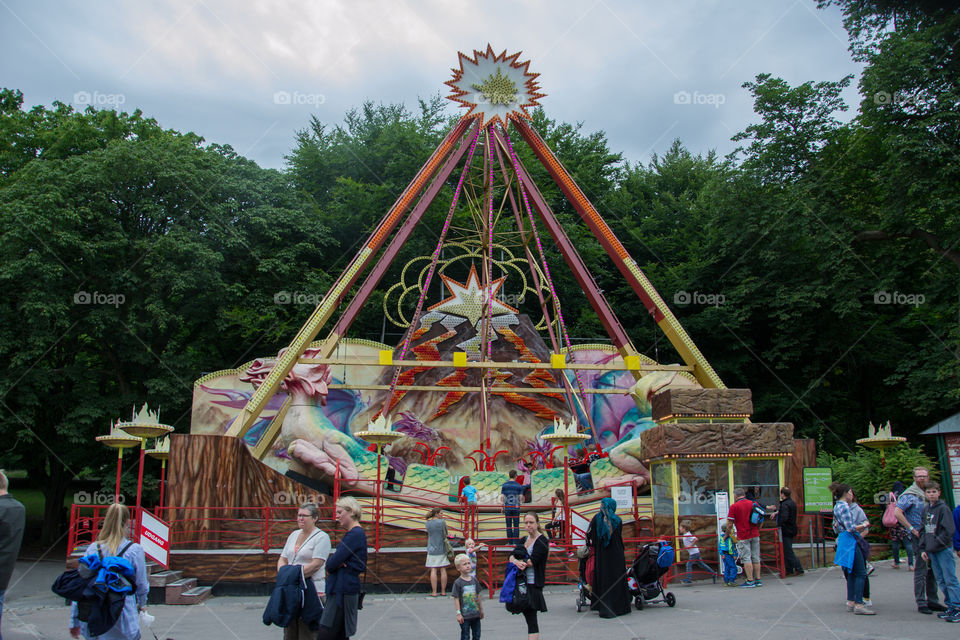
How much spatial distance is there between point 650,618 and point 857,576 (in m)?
2.42

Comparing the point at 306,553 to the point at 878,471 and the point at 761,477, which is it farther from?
the point at 878,471

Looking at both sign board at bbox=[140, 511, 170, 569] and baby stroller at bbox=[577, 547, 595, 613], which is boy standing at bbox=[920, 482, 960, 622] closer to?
baby stroller at bbox=[577, 547, 595, 613]

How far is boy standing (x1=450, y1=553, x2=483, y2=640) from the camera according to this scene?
7.12 meters

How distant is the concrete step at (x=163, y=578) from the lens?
12.4 m

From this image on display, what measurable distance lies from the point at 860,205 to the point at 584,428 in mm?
12763

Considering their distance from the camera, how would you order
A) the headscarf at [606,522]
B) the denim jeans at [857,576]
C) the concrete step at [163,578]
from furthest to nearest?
the concrete step at [163,578], the headscarf at [606,522], the denim jeans at [857,576]

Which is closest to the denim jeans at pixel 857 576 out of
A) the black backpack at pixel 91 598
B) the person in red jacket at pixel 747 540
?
the person in red jacket at pixel 747 540

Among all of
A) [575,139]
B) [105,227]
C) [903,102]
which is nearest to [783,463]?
[903,102]

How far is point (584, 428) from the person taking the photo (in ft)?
73.4

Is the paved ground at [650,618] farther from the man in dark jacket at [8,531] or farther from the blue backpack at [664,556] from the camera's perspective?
the man in dark jacket at [8,531]

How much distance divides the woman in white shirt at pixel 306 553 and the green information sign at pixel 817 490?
10321mm

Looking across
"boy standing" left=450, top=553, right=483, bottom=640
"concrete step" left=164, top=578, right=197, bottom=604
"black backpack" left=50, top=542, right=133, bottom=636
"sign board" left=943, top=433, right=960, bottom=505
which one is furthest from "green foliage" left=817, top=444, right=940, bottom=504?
"black backpack" left=50, top=542, right=133, bottom=636

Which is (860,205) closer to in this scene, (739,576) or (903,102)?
(903,102)

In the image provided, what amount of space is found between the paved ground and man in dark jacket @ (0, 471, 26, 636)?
293 cm
